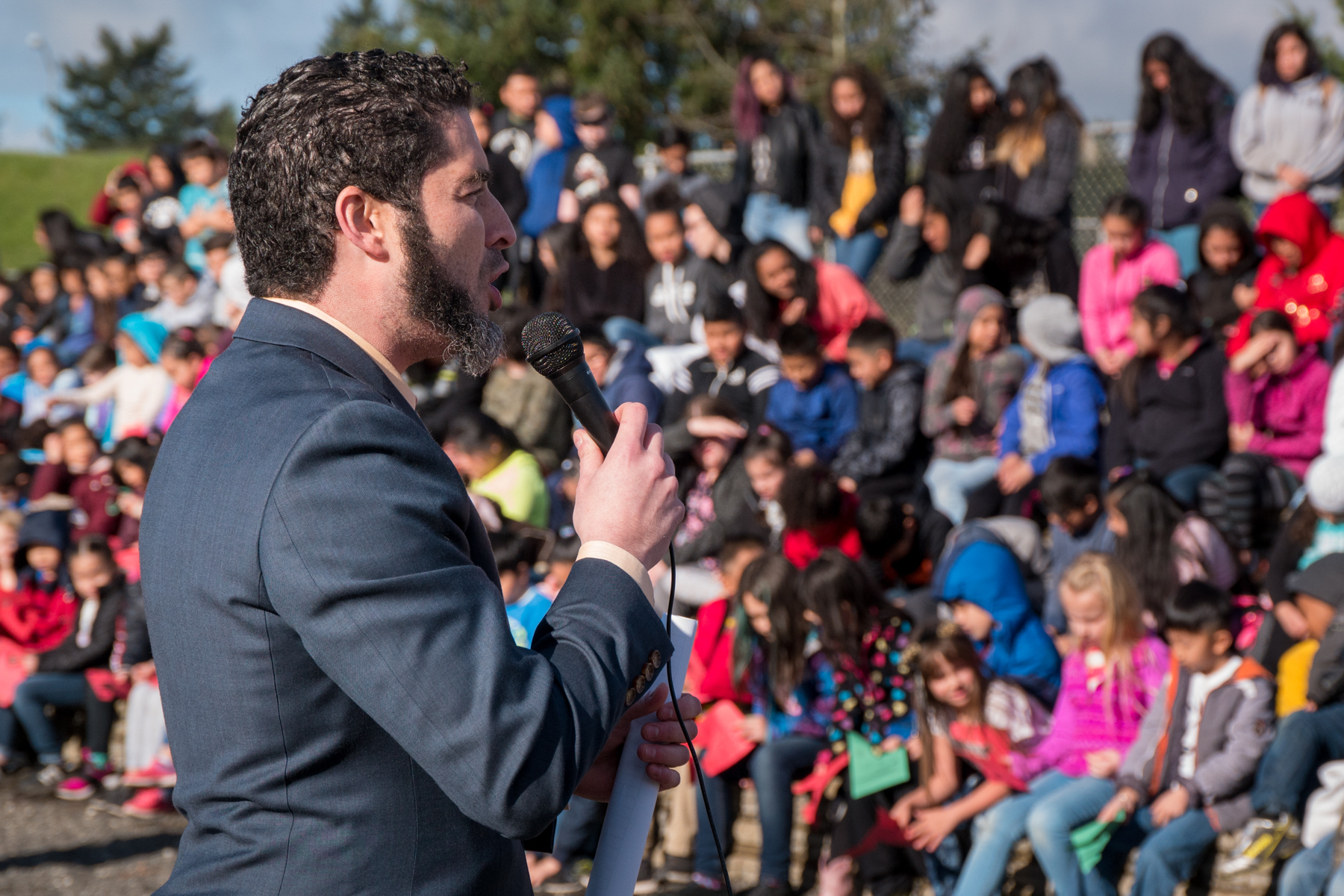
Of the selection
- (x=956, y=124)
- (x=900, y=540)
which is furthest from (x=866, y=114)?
(x=900, y=540)

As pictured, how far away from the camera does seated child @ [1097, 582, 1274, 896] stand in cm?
412

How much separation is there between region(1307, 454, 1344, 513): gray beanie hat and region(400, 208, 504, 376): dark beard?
13.9 ft

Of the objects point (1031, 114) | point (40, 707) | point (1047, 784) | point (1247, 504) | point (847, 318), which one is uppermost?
point (1031, 114)

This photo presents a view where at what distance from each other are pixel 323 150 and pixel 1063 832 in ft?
12.1

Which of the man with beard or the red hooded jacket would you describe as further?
the red hooded jacket

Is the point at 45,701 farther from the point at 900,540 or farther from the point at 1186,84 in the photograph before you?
the point at 1186,84

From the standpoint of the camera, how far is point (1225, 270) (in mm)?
6668

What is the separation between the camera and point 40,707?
269 inches

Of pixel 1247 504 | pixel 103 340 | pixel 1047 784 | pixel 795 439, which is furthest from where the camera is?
pixel 103 340

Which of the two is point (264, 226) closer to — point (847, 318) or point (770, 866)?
point (770, 866)

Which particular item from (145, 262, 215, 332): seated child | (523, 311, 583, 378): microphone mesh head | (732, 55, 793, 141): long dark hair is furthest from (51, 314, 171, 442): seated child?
(523, 311, 583, 378): microphone mesh head

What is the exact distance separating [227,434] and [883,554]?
4853 mm

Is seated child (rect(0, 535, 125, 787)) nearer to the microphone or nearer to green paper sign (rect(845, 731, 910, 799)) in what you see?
green paper sign (rect(845, 731, 910, 799))

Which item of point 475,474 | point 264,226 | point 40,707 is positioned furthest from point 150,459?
point 264,226
